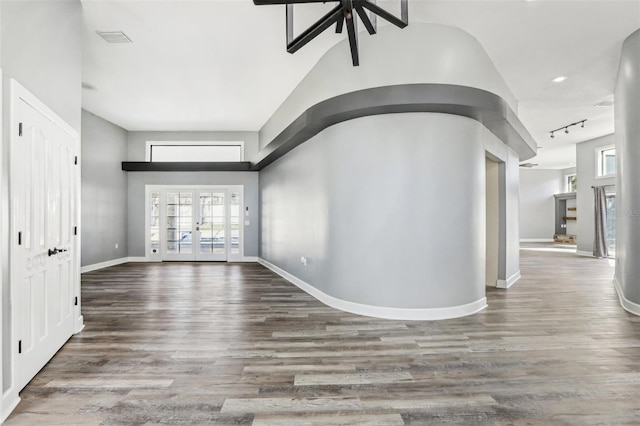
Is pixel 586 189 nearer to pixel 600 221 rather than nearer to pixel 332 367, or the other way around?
pixel 600 221

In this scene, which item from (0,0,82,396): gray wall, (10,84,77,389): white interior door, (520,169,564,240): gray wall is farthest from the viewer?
(520,169,564,240): gray wall

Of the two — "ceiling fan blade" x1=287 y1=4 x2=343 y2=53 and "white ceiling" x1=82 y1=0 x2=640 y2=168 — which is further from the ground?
"white ceiling" x1=82 y1=0 x2=640 y2=168

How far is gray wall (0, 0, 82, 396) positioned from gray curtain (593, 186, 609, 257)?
12.1 m

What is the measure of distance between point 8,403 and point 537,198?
17666 millimetres

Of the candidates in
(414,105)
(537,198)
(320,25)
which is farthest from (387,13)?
(537,198)

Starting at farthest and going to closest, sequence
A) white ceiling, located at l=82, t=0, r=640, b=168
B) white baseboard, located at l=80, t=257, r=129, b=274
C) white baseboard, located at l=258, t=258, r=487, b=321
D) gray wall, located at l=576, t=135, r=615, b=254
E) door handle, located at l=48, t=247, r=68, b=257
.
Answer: gray wall, located at l=576, t=135, r=615, b=254 → white baseboard, located at l=80, t=257, r=129, b=274 → white baseboard, located at l=258, t=258, r=487, b=321 → white ceiling, located at l=82, t=0, r=640, b=168 → door handle, located at l=48, t=247, r=68, b=257

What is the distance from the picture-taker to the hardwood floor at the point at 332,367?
2.05 m

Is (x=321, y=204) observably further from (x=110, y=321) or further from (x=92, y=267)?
(x=92, y=267)

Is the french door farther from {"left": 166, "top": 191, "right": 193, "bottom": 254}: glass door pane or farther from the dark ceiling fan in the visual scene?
the dark ceiling fan

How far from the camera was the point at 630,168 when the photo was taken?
4207 millimetres

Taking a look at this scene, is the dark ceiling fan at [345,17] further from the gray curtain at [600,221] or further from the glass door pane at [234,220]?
the gray curtain at [600,221]

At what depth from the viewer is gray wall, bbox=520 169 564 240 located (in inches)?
589

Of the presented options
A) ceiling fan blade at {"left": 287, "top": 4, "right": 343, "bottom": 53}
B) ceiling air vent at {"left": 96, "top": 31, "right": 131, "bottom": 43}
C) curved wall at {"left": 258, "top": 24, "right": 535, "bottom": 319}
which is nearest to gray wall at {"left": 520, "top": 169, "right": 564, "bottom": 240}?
curved wall at {"left": 258, "top": 24, "right": 535, "bottom": 319}

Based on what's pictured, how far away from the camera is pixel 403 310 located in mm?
3836
